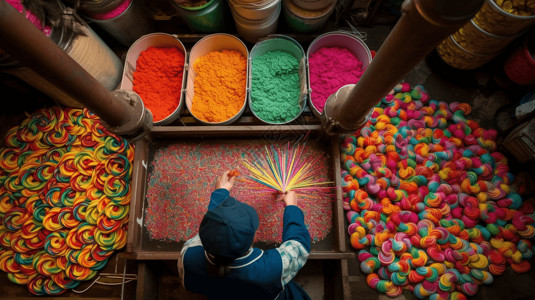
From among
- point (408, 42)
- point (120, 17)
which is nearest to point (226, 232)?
point (408, 42)

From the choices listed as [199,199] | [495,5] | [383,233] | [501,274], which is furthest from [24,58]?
[501,274]

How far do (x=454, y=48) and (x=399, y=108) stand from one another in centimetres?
69

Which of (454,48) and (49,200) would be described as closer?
(49,200)

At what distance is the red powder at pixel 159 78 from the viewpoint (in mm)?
2467

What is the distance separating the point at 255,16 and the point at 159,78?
0.95 metres

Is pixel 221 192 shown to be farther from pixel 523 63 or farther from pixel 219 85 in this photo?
pixel 523 63

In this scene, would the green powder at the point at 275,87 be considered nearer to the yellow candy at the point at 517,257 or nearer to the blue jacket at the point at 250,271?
the blue jacket at the point at 250,271

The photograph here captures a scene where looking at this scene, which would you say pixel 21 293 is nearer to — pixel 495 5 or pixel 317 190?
pixel 317 190

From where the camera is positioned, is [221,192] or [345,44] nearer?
[221,192]

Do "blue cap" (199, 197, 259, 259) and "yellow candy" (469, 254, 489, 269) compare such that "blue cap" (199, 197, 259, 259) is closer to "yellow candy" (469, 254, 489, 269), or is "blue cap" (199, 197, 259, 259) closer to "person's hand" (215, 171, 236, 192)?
"person's hand" (215, 171, 236, 192)

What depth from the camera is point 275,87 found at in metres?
2.52

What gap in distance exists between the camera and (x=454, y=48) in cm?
260

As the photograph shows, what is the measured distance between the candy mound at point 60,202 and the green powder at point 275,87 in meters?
1.14

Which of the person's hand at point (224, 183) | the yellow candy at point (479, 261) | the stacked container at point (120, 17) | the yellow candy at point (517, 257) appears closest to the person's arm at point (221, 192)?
the person's hand at point (224, 183)
